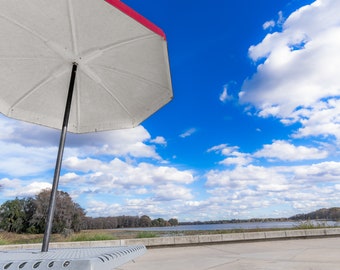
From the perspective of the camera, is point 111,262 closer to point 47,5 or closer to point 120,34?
point 120,34

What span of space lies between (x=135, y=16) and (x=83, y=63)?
77cm

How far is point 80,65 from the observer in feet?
7.60

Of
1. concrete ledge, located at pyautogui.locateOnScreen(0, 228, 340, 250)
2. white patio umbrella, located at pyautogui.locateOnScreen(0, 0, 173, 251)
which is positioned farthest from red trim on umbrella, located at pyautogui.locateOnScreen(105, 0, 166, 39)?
concrete ledge, located at pyautogui.locateOnScreen(0, 228, 340, 250)

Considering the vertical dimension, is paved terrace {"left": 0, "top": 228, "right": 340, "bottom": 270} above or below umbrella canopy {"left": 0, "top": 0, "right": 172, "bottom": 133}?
below

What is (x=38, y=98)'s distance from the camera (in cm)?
264

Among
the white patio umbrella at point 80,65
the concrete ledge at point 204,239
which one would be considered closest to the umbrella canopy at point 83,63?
the white patio umbrella at point 80,65

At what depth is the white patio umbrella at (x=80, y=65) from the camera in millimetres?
1845

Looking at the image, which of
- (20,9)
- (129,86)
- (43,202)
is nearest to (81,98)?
(129,86)

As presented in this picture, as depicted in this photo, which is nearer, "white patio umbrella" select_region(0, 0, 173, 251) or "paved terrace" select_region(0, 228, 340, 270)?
"white patio umbrella" select_region(0, 0, 173, 251)

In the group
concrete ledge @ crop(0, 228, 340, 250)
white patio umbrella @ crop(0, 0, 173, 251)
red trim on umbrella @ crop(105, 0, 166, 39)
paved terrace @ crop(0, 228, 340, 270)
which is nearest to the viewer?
red trim on umbrella @ crop(105, 0, 166, 39)

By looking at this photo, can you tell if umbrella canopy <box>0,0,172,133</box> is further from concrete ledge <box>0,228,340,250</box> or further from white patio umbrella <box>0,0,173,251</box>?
concrete ledge <box>0,228,340,250</box>

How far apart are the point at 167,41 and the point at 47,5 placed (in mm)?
942

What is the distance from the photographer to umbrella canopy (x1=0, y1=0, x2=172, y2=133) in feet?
6.06

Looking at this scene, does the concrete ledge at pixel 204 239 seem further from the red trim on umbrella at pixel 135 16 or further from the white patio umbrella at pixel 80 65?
the red trim on umbrella at pixel 135 16
